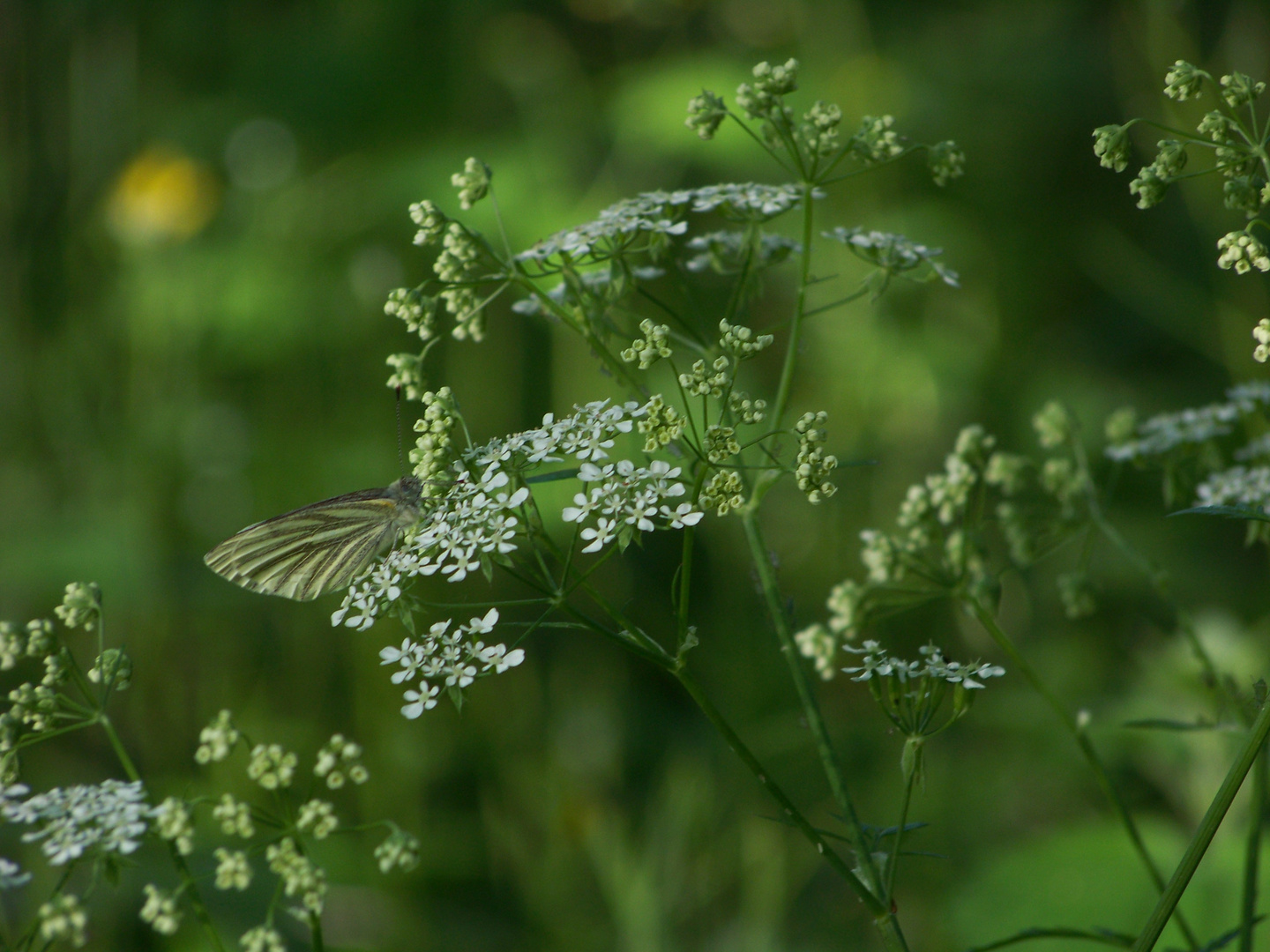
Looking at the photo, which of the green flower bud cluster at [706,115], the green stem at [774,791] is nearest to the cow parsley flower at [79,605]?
the green stem at [774,791]

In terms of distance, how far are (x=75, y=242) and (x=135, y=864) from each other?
523 centimetres

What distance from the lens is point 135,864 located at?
1.67m

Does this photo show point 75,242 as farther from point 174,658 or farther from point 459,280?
point 459,280

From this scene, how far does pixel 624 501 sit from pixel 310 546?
1.11 metres

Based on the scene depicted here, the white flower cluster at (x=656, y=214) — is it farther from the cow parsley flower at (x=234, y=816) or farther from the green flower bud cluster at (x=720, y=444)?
the cow parsley flower at (x=234, y=816)

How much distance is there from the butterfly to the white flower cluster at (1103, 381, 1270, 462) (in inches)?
74.1

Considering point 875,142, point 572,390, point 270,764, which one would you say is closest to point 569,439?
point 270,764

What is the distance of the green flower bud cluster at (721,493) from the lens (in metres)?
1.92

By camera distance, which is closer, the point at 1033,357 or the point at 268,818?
the point at 268,818

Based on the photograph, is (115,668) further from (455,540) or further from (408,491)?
(408,491)

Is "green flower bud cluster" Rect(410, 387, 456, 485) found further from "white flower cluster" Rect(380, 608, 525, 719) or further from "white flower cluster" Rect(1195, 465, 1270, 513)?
"white flower cluster" Rect(1195, 465, 1270, 513)

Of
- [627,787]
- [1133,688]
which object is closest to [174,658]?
[627,787]

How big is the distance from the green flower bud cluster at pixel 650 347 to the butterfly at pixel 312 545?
0.77 metres

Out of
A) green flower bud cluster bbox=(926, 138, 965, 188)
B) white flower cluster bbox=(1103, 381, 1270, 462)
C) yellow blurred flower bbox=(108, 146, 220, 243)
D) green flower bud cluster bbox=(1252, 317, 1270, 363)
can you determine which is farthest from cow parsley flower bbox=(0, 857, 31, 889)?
A: yellow blurred flower bbox=(108, 146, 220, 243)
